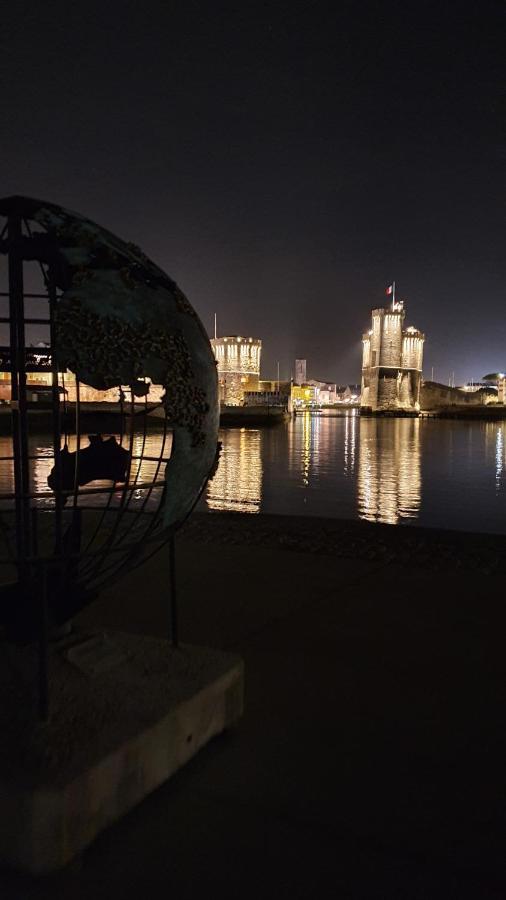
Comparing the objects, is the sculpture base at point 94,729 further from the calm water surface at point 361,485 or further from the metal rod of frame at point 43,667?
the calm water surface at point 361,485

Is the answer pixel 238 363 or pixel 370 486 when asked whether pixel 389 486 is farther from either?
pixel 238 363

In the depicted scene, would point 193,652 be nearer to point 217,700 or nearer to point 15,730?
point 217,700

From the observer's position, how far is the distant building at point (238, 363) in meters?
113

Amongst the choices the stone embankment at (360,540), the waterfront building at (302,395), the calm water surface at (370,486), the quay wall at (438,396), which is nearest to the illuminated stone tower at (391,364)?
the quay wall at (438,396)

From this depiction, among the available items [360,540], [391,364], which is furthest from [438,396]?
[360,540]

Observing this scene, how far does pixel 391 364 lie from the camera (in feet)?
384

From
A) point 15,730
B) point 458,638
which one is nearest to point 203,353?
point 15,730

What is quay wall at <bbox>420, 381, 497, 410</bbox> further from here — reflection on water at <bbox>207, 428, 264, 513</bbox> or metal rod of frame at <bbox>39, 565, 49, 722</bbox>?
metal rod of frame at <bbox>39, 565, 49, 722</bbox>

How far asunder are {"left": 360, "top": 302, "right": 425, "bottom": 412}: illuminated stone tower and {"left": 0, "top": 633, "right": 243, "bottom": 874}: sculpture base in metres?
114

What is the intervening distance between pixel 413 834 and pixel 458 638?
8.02ft

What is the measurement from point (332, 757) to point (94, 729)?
4.26ft

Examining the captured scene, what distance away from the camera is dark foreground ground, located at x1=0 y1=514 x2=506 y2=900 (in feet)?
8.17

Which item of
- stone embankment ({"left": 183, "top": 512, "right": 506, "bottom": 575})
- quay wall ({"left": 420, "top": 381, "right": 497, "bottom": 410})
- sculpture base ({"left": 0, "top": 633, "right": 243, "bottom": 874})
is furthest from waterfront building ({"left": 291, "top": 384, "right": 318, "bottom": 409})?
sculpture base ({"left": 0, "top": 633, "right": 243, "bottom": 874})

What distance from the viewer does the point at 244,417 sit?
68562 mm
